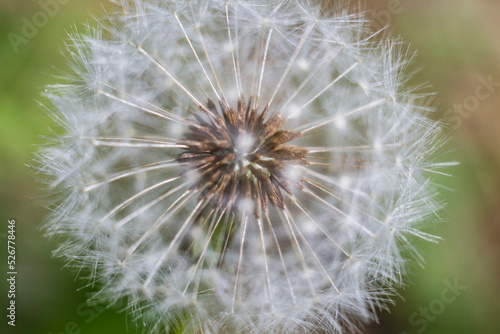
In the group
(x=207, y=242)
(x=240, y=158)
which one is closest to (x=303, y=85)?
(x=240, y=158)

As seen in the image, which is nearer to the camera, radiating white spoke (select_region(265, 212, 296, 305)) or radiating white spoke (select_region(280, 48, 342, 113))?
radiating white spoke (select_region(265, 212, 296, 305))

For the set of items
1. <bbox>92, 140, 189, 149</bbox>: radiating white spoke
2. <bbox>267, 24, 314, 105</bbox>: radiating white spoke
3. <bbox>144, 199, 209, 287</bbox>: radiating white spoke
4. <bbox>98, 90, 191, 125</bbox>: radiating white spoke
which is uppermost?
<bbox>267, 24, 314, 105</bbox>: radiating white spoke

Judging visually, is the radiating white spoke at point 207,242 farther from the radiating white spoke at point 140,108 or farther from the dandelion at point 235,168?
the radiating white spoke at point 140,108

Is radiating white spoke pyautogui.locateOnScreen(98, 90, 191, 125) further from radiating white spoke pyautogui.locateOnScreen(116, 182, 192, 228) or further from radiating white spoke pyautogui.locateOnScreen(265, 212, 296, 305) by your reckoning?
radiating white spoke pyautogui.locateOnScreen(265, 212, 296, 305)

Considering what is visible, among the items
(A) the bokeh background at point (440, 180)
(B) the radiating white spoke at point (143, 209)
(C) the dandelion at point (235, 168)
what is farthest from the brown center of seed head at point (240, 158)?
(A) the bokeh background at point (440, 180)

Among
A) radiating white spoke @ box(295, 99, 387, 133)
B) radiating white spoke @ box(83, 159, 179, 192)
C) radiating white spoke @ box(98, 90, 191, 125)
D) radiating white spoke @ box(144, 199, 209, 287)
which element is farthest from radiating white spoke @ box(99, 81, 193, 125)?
radiating white spoke @ box(295, 99, 387, 133)

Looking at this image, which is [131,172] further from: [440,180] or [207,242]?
[440,180]
